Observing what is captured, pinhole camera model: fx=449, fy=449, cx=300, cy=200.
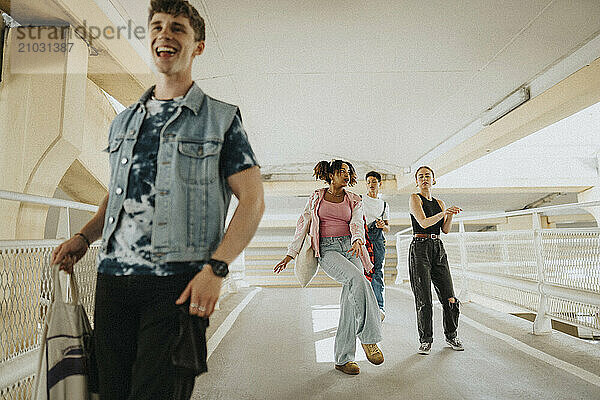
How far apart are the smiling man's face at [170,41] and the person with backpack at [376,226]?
3.16m

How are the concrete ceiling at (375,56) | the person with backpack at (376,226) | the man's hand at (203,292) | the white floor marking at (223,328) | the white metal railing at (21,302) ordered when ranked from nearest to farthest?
the man's hand at (203,292) < the white metal railing at (21,302) < the concrete ceiling at (375,56) < the white floor marking at (223,328) < the person with backpack at (376,226)

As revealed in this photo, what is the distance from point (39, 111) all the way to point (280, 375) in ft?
7.24

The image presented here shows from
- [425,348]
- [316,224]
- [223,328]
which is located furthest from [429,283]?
[223,328]

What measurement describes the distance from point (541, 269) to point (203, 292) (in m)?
3.71

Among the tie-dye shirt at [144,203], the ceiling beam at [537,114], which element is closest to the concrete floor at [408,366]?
the tie-dye shirt at [144,203]

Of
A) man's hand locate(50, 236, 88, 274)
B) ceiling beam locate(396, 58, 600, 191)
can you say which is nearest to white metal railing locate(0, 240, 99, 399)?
man's hand locate(50, 236, 88, 274)

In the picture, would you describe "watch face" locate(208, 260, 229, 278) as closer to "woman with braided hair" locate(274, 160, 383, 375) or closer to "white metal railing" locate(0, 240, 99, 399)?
"white metal railing" locate(0, 240, 99, 399)

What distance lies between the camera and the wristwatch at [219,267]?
101 cm

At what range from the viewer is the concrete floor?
7.97ft

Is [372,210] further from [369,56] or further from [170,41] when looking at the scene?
[170,41]

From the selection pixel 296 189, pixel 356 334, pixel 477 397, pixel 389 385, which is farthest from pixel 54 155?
pixel 296 189

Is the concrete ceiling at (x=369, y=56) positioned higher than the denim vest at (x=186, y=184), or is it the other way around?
the concrete ceiling at (x=369, y=56)

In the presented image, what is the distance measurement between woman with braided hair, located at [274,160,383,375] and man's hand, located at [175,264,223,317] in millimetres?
1848

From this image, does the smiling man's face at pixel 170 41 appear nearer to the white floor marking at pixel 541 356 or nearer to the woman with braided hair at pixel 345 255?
the woman with braided hair at pixel 345 255
